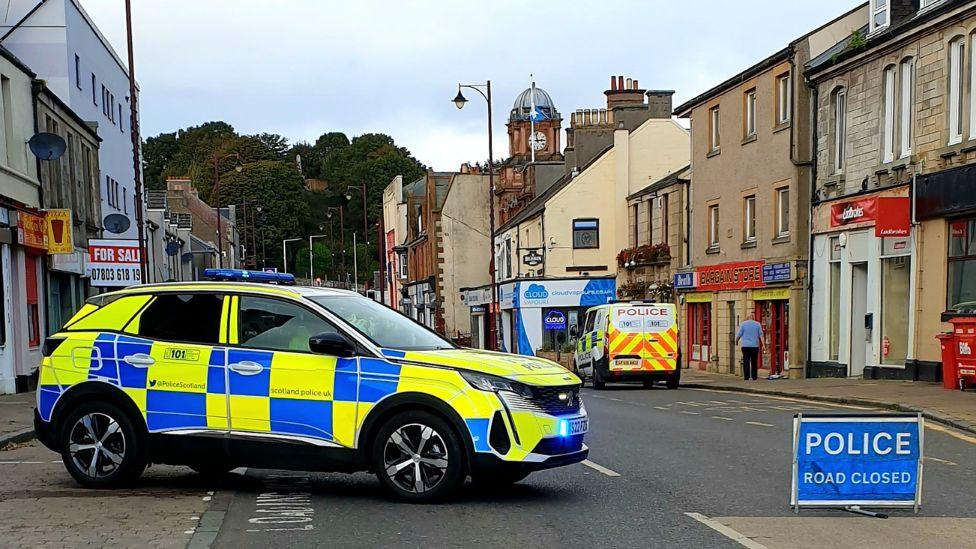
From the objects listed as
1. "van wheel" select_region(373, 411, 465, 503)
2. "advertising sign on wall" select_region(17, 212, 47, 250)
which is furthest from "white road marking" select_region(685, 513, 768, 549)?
"advertising sign on wall" select_region(17, 212, 47, 250)

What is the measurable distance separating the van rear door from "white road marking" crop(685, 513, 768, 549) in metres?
18.1

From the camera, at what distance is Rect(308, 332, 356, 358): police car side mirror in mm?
8664

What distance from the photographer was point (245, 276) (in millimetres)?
10055

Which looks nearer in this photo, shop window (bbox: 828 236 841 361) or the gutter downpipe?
shop window (bbox: 828 236 841 361)

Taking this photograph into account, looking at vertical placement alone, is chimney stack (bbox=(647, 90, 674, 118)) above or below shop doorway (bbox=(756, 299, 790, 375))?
above

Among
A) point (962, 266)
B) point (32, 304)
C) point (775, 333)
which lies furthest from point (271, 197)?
point (962, 266)

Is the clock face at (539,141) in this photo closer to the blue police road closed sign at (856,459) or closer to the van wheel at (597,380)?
the van wheel at (597,380)

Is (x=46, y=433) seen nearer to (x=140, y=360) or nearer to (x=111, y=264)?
(x=140, y=360)

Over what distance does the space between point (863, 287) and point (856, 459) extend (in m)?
19.2

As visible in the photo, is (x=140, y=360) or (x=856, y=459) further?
(x=140, y=360)

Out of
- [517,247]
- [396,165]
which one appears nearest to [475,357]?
[517,247]

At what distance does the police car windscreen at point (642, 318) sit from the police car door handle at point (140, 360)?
59.4 ft

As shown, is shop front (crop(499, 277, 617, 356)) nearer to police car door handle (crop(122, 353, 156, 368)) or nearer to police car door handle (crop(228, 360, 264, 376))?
police car door handle (crop(122, 353, 156, 368))

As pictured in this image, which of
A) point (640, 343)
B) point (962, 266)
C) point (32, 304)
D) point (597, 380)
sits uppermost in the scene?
point (962, 266)
